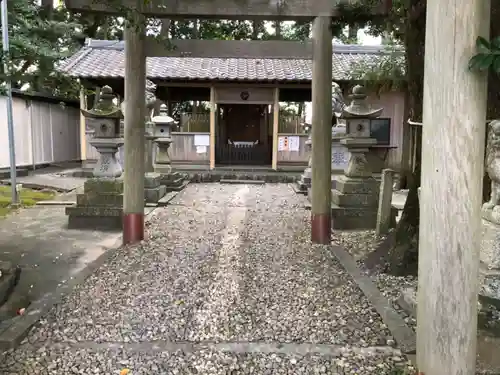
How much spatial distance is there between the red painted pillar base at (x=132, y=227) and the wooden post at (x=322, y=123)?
2236 millimetres

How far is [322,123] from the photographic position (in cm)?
586

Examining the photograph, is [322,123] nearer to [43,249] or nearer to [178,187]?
[43,249]

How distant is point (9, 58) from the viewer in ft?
15.4

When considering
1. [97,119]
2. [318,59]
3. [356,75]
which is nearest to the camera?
[318,59]

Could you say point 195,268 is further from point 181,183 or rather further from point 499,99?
point 181,183

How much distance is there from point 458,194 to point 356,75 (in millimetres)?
10507

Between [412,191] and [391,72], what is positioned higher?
[391,72]

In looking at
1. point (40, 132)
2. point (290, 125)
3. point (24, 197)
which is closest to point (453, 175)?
point (24, 197)

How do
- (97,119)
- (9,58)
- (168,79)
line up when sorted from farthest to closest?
1. (168,79)
2. (97,119)
3. (9,58)

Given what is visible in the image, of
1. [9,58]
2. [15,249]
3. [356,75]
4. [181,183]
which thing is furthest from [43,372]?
[356,75]

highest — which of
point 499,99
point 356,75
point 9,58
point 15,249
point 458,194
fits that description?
point 356,75

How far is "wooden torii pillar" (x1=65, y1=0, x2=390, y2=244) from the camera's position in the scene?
5.62 meters

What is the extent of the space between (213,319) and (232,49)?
3570 millimetres

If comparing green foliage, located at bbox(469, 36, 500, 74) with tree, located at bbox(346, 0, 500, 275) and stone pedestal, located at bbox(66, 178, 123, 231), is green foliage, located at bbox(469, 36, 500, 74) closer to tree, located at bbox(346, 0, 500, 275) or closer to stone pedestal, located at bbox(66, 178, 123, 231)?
tree, located at bbox(346, 0, 500, 275)
